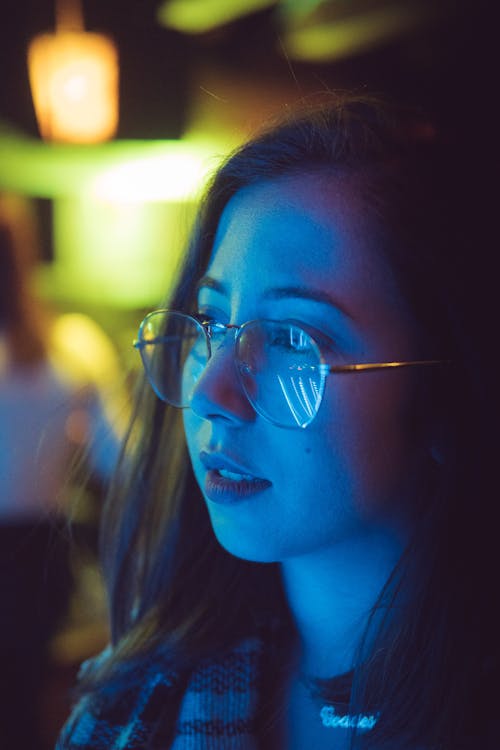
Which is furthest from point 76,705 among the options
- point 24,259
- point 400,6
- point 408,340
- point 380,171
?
point 400,6

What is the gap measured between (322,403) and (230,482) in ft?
0.44

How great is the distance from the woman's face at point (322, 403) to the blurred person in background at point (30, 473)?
116 cm

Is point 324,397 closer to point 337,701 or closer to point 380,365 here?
point 380,365

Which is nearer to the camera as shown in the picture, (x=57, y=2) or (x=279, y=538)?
(x=279, y=538)

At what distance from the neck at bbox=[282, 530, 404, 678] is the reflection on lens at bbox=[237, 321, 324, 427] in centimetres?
18

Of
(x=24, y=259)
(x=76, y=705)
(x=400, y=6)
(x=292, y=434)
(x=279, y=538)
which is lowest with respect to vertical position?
(x=76, y=705)

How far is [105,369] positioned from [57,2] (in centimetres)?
→ 236

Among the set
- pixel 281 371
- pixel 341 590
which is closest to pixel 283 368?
pixel 281 371

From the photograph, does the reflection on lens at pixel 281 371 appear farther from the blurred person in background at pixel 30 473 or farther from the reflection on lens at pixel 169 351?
the blurred person in background at pixel 30 473

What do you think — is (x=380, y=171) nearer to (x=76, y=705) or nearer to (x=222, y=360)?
(x=222, y=360)

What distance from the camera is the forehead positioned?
82 cm

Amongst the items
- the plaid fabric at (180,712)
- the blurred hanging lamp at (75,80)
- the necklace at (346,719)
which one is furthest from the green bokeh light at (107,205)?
the necklace at (346,719)

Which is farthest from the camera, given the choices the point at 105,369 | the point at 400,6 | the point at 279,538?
the point at 400,6

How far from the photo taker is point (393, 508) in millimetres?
871
